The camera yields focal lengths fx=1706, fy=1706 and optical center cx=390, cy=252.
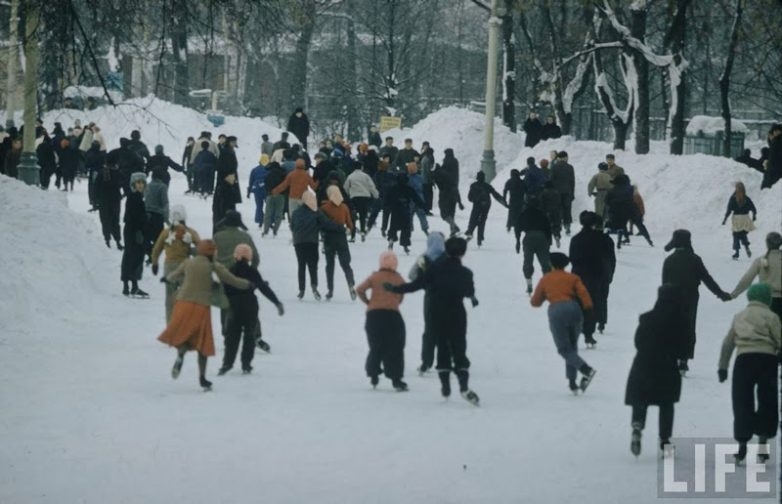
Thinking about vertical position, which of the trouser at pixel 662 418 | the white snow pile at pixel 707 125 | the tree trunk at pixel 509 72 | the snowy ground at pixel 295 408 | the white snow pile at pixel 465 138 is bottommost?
the snowy ground at pixel 295 408

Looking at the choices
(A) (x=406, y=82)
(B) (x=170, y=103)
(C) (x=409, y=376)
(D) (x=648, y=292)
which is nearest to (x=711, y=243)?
(D) (x=648, y=292)

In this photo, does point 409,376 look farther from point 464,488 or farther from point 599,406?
point 464,488

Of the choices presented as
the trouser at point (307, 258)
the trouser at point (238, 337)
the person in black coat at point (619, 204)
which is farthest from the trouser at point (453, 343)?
the person in black coat at point (619, 204)

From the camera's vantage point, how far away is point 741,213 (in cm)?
3039

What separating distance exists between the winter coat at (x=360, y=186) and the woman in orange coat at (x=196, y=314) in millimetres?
15239

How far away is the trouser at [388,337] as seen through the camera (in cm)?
1570

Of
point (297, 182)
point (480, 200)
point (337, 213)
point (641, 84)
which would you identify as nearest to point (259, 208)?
point (297, 182)

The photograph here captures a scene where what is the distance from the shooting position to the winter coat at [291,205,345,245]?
898 inches

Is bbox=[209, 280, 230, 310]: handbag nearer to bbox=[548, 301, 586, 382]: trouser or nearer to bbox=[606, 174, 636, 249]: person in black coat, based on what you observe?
bbox=[548, 301, 586, 382]: trouser

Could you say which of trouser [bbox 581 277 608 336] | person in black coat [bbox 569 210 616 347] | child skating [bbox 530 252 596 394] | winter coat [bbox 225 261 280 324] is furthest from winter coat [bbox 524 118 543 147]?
child skating [bbox 530 252 596 394]

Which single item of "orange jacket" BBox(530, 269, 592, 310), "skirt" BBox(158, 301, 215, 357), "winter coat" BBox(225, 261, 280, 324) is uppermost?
"orange jacket" BBox(530, 269, 592, 310)

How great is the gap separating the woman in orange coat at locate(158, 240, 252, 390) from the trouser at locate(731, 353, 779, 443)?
5152 mm

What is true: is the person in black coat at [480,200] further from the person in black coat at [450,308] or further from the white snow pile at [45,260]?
the person in black coat at [450,308]

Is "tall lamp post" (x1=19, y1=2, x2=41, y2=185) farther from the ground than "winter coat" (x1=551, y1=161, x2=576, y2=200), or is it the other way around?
"tall lamp post" (x1=19, y1=2, x2=41, y2=185)
